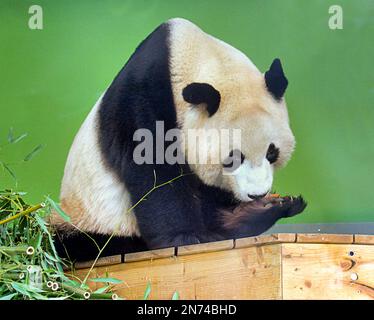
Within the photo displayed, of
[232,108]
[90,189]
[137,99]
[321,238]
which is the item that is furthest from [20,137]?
[321,238]

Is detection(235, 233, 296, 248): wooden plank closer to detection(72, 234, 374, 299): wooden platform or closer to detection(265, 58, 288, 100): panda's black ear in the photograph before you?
detection(72, 234, 374, 299): wooden platform

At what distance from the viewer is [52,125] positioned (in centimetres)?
249

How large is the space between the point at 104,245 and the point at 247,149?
2.18 feet

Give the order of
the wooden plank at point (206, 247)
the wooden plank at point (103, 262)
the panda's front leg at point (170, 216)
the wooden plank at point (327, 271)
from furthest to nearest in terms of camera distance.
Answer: the panda's front leg at point (170, 216)
the wooden plank at point (103, 262)
the wooden plank at point (206, 247)
the wooden plank at point (327, 271)

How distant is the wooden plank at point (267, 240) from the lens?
203cm

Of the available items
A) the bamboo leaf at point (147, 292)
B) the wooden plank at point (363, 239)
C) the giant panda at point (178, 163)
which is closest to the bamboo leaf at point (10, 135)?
the giant panda at point (178, 163)

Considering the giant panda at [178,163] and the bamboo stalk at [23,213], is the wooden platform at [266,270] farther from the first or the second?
the bamboo stalk at [23,213]

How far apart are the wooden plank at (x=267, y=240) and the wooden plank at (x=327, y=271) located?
0.02 meters

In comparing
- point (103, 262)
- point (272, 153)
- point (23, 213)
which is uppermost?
point (272, 153)

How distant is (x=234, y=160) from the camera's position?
7.89 feet

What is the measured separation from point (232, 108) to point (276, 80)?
207mm

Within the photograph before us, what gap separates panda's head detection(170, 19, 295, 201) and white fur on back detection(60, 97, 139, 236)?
33cm

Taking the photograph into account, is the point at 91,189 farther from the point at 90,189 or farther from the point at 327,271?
the point at 327,271

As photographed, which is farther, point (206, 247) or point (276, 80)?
point (276, 80)
